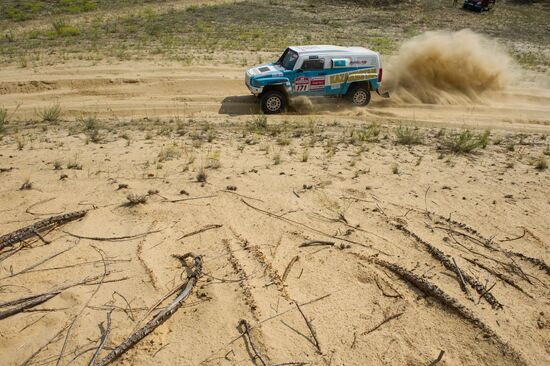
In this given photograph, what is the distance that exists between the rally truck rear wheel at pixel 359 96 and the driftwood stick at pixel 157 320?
9.26 meters

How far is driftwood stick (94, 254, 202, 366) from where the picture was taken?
354 centimetres

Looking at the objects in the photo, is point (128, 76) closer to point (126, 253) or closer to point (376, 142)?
point (376, 142)

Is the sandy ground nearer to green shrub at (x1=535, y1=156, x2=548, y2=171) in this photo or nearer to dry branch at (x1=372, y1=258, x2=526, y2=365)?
dry branch at (x1=372, y1=258, x2=526, y2=365)

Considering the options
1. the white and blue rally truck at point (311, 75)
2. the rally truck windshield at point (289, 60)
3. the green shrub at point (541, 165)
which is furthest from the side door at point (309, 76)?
the green shrub at point (541, 165)

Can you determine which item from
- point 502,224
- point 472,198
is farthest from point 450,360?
point 472,198

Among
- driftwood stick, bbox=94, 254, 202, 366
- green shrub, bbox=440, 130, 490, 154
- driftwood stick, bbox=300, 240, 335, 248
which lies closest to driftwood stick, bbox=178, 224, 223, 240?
driftwood stick, bbox=94, 254, 202, 366

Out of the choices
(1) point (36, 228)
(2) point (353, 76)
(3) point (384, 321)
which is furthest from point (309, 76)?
(3) point (384, 321)

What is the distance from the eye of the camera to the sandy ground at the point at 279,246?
12.4ft

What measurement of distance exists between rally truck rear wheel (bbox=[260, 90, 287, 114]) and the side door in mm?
425

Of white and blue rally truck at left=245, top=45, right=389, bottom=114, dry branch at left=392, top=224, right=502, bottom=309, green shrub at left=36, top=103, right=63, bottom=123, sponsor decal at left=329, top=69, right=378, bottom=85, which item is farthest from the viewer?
sponsor decal at left=329, top=69, right=378, bottom=85

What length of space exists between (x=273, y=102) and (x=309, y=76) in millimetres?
1204

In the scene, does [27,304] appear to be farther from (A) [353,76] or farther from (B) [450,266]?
(A) [353,76]

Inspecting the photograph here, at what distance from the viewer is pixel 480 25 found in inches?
1276

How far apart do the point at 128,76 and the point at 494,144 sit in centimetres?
1199
